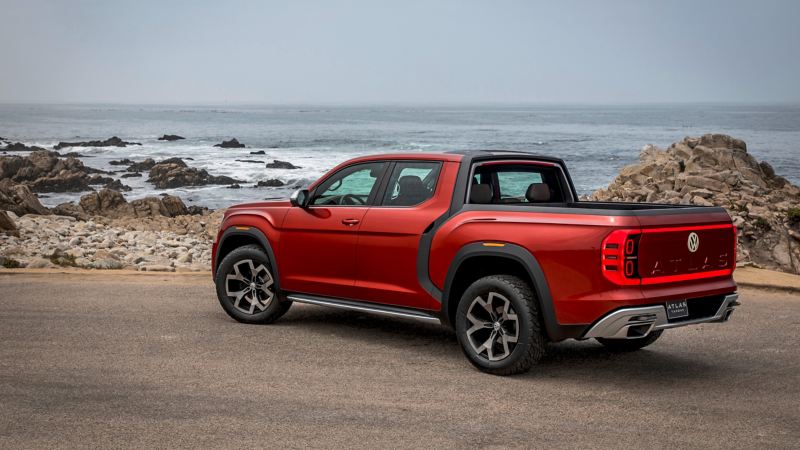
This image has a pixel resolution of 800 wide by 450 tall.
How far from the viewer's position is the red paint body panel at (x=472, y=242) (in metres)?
7.23

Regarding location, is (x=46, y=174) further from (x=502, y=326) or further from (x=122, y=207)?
(x=502, y=326)

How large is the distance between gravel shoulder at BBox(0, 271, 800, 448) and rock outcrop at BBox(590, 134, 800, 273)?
9.34 meters

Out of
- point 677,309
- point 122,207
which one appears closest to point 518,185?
point 677,309

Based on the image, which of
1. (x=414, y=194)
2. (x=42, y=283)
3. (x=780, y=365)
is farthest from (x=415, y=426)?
(x=42, y=283)

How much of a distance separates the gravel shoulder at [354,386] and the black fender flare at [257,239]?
0.56 metres

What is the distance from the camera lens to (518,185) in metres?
9.05

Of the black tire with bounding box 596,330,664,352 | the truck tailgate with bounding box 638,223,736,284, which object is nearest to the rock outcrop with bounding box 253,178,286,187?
the black tire with bounding box 596,330,664,352

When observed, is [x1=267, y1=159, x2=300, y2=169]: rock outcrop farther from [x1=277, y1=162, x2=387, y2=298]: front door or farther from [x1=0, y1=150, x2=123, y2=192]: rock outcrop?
[x1=277, y1=162, x2=387, y2=298]: front door

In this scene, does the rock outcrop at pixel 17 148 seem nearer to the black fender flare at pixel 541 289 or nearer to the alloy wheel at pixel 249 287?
the alloy wheel at pixel 249 287

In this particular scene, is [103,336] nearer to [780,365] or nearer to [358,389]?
[358,389]

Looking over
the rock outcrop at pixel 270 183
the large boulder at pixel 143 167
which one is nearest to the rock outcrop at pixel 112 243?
the rock outcrop at pixel 270 183

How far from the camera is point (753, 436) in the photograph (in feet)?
20.6

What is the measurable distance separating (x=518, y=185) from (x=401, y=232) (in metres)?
1.27

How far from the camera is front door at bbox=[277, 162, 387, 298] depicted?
29.5 ft
